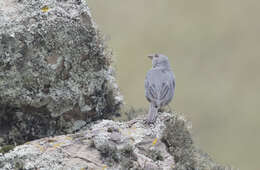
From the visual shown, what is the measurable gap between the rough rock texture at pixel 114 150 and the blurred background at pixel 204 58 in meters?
6.24

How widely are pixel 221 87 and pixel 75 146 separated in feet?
31.9

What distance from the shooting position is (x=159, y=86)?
8.38 metres

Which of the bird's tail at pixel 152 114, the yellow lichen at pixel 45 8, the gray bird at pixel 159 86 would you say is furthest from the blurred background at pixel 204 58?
the yellow lichen at pixel 45 8

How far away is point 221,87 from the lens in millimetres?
15461

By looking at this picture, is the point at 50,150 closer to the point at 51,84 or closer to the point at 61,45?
the point at 51,84

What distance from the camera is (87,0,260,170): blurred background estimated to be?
14188mm

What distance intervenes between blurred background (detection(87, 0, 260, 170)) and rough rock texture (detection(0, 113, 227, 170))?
624 cm

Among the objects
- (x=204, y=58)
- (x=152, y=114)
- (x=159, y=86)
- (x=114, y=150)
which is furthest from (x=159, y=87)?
(x=204, y=58)

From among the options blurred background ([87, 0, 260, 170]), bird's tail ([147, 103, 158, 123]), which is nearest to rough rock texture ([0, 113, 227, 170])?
bird's tail ([147, 103, 158, 123])

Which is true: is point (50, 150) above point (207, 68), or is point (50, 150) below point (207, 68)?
below

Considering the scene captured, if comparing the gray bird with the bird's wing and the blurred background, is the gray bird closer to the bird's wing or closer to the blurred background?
the bird's wing

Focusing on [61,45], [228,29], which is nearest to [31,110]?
[61,45]

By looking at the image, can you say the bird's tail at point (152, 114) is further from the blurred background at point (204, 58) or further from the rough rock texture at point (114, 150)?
the blurred background at point (204, 58)

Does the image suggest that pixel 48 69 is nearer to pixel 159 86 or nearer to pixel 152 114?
pixel 152 114
